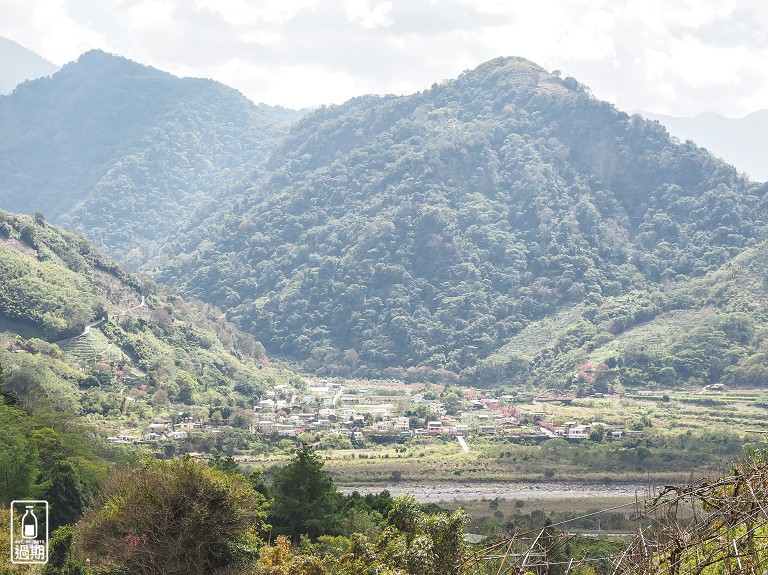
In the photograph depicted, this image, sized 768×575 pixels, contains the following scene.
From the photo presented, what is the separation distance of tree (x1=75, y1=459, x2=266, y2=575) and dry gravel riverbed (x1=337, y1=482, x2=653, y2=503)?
4161 cm

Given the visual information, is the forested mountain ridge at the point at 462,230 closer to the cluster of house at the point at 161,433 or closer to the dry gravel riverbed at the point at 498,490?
the cluster of house at the point at 161,433

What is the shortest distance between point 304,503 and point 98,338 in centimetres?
6279

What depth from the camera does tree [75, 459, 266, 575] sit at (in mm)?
22078

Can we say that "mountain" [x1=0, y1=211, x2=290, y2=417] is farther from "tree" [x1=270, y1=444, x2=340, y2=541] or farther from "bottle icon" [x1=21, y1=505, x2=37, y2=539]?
"bottle icon" [x1=21, y1=505, x2=37, y2=539]

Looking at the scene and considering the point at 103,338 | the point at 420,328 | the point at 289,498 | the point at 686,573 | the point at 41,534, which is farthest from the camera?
the point at 420,328

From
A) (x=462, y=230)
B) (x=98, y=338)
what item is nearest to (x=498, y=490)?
(x=98, y=338)

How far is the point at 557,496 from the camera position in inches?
2606

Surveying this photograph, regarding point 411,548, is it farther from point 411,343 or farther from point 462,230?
point 462,230

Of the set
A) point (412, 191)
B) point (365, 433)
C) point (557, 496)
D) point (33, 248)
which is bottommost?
point (557, 496)

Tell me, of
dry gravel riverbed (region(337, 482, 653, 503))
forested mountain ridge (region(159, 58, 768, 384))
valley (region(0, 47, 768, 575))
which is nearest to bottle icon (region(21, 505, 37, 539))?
valley (region(0, 47, 768, 575))

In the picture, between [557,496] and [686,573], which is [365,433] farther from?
[686,573]

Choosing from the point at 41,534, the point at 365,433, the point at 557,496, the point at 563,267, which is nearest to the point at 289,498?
the point at 41,534

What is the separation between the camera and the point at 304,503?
118 feet

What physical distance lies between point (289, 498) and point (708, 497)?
25.7m
